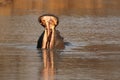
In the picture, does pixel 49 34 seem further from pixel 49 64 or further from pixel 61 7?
pixel 61 7

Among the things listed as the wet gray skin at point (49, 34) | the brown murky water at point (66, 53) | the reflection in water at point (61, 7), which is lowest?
the reflection in water at point (61, 7)

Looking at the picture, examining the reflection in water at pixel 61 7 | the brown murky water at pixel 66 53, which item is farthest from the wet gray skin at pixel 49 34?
the reflection in water at pixel 61 7

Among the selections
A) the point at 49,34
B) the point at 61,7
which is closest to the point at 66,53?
the point at 49,34

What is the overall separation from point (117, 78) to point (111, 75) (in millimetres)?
514

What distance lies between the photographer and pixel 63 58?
17.3 meters

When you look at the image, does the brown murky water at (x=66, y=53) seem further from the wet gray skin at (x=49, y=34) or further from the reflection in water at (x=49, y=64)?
the wet gray skin at (x=49, y=34)

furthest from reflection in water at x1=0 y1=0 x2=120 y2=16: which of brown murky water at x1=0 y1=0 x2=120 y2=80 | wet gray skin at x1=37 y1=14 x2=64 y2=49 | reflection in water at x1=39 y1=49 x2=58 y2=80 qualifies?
reflection in water at x1=39 y1=49 x2=58 y2=80

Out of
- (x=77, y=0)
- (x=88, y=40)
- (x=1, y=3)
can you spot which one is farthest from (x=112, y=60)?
(x=77, y=0)

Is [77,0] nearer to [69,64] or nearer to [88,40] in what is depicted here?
[88,40]

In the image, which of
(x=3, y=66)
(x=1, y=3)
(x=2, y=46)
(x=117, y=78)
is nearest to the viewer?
(x=117, y=78)

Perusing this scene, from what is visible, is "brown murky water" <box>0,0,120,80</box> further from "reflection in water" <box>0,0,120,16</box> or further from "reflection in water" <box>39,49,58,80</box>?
"reflection in water" <box>0,0,120,16</box>

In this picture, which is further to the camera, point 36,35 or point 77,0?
point 77,0

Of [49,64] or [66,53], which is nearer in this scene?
[49,64]

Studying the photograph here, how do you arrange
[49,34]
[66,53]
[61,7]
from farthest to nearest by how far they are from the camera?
[61,7]
[49,34]
[66,53]
